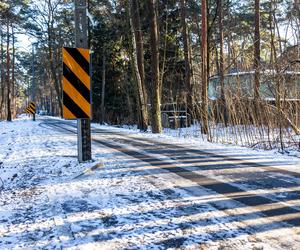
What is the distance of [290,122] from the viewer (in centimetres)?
927

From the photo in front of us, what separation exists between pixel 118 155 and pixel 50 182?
7.73ft

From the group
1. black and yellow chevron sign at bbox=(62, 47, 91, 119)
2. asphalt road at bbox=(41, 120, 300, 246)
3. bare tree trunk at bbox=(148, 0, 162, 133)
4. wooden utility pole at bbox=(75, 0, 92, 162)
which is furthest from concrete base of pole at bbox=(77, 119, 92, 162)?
bare tree trunk at bbox=(148, 0, 162, 133)

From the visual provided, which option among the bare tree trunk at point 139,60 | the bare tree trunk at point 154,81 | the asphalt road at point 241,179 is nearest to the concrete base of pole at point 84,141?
the asphalt road at point 241,179

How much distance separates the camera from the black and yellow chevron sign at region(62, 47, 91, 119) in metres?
6.32

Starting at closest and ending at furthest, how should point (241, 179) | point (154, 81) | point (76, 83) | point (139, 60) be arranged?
1. point (241, 179)
2. point (76, 83)
3. point (154, 81)
4. point (139, 60)

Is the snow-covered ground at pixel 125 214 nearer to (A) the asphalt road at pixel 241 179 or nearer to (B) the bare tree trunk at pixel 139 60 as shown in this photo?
(A) the asphalt road at pixel 241 179

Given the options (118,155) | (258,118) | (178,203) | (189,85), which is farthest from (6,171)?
(189,85)

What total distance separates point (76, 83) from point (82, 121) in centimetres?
73

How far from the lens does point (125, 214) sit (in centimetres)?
362

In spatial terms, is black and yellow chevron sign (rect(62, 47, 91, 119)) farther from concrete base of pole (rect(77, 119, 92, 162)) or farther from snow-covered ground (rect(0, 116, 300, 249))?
snow-covered ground (rect(0, 116, 300, 249))

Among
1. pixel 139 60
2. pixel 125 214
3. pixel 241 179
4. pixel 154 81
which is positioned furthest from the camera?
pixel 139 60

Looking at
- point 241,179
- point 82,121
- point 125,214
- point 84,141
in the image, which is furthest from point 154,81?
point 125,214

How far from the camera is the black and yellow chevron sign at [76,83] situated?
20.7ft

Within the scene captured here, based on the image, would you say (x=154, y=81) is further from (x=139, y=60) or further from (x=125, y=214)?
(x=125, y=214)
